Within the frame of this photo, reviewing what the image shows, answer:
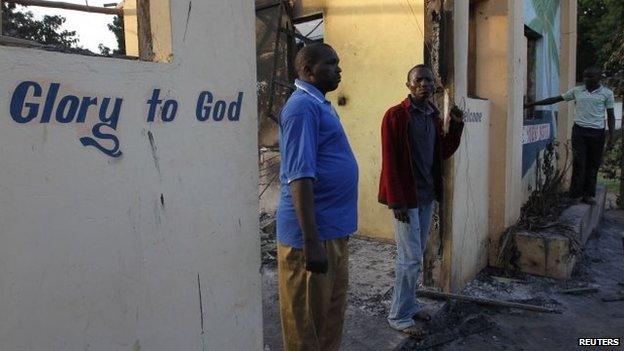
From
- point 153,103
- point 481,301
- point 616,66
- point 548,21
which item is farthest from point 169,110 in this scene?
point 616,66

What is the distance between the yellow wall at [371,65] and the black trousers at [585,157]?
8.75 ft

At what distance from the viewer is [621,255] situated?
20.5ft

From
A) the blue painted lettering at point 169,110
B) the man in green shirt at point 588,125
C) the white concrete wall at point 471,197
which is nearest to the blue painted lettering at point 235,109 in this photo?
the blue painted lettering at point 169,110

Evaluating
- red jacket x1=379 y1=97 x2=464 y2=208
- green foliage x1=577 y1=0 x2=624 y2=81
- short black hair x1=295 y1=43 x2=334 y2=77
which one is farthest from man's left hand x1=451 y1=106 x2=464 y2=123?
green foliage x1=577 y1=0 x2=624 y2=81

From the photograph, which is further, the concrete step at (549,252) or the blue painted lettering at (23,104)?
the concrete step at (549,252)

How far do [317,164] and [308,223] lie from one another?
29 cm

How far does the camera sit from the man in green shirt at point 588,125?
640 centimetres

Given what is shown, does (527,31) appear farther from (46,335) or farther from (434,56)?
(46,335)

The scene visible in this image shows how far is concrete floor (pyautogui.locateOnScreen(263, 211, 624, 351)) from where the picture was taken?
369 centimetres

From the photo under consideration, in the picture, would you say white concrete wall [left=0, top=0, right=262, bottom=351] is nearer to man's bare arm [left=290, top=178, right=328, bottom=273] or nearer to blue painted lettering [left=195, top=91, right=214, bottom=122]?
blue painted lettering [left=195, top=91, right=214, bottom=122]

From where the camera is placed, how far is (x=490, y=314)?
4.28 meters

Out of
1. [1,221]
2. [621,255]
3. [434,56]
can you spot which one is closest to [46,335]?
[1,221]

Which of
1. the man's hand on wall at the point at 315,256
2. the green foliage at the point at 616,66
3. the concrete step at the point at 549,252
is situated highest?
the green foliage at the point at 616,66

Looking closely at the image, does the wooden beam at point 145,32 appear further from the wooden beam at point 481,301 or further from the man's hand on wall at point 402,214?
the wooden beam at point 481,301
